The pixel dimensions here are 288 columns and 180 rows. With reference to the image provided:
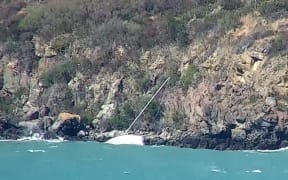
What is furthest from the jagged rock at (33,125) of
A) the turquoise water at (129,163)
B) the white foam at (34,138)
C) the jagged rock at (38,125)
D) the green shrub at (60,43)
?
the green shrub at (60,43)

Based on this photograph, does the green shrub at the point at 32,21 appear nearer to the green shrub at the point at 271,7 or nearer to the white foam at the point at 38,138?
the white foam at the point at 38,138

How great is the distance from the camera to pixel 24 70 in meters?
52.5

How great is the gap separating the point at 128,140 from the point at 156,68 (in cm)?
620

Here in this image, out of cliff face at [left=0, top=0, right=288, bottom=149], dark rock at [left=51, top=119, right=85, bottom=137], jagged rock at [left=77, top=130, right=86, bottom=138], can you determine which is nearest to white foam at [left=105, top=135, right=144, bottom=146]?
cliff face at [left=0, top=0, right=288, bottom=149]

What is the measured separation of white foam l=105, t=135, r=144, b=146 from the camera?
44.0 metres

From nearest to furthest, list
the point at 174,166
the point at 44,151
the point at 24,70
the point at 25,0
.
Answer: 1. the point at 174,166
2. the point at 44,151
3. the point at 24,70
4. the point at 25,0

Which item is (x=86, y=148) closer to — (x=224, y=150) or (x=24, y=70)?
(x=224, y=150)

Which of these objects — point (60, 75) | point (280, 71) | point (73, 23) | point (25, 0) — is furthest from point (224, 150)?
point (25, 0)

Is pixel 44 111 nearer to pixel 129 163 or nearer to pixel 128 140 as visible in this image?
pixel 128 140

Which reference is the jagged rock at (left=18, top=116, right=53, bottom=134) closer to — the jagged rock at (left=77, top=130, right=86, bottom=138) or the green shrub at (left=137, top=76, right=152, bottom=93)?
the jagged rock at (left=77, top=130, right=86, bottom=138)

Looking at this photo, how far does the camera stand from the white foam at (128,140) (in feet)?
144

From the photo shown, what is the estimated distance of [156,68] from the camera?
161ft

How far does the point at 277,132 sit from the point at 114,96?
10.4m

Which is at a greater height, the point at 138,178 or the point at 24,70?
the point at 24,70
